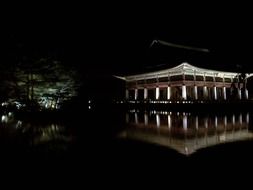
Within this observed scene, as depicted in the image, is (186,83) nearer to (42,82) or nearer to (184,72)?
(184,72)

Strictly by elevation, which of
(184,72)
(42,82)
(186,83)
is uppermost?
(184,72)

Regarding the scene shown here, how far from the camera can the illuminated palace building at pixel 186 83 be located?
30391mm

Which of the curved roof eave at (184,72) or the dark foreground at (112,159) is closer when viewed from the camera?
the dark foreground at (112,159)

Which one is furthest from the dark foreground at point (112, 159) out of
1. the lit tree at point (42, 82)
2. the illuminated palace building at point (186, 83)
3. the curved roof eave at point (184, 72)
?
the curved roof eave at point (184, 72)

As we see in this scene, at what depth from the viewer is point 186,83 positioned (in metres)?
30.3

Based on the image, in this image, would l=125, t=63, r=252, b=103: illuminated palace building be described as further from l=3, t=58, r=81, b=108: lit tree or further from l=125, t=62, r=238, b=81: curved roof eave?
l=3, t=58, r=81, b=108: lit tree

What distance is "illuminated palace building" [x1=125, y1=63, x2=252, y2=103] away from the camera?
30391 millimetres

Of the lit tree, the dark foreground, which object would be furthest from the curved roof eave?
the dark foreground

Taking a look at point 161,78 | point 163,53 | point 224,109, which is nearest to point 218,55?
point 163,53

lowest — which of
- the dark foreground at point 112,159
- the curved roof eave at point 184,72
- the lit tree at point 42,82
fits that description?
the dark foreground at point 112,159

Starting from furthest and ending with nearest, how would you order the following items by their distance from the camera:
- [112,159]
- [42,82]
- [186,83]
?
[186,83]
[42,82]
[112,159]

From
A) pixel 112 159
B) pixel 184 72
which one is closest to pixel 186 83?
pixel 184 72

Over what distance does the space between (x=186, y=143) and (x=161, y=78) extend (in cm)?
2476

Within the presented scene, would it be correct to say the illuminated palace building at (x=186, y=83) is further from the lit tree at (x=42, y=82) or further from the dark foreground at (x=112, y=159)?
the dark foreground at (x=112, y=159)
